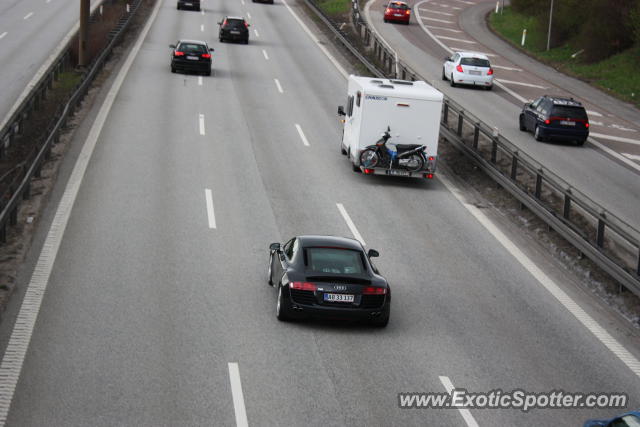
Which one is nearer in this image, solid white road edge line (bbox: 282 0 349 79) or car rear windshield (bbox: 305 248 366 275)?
car rear windshield (bbox: 305 248 366 275)

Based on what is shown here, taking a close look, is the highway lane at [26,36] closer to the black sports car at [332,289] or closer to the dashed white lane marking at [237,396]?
the black sports car at [332,289]

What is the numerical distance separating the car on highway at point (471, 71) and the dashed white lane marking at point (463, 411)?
103 feet

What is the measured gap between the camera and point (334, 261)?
14133mm

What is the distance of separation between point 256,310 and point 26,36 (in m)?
41.8

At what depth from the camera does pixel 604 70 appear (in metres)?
49.1

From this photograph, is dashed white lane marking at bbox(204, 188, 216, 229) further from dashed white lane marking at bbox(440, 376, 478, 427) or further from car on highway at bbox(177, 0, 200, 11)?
car on highway at bbox(177, 0, 200, 11)

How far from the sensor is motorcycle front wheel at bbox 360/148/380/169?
24406mm

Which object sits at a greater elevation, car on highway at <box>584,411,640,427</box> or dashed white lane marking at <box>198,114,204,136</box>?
car on highway at <box>584,411,640,427</box>

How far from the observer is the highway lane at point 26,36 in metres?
38.8

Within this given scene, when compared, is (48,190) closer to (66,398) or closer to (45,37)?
(66,398)

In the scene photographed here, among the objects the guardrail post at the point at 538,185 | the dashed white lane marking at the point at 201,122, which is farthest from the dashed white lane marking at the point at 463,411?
the dashed white lane marking at the point at 201,122

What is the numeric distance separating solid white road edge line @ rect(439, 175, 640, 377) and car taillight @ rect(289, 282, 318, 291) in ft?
15.2

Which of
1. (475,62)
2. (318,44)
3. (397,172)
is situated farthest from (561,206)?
(318,44)

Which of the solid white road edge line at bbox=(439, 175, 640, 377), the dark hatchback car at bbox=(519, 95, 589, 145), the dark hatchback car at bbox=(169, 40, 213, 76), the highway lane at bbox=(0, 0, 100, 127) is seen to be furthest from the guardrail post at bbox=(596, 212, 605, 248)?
the dark hatchback car at bbox=(169, 40, 213, 76)
